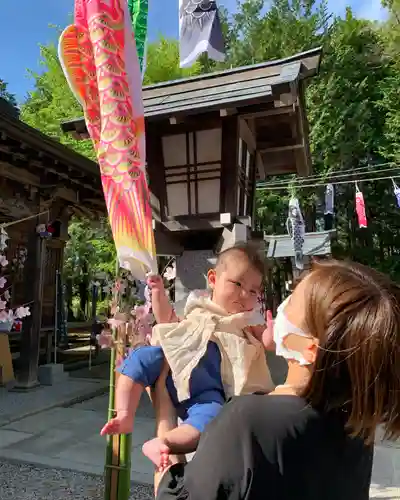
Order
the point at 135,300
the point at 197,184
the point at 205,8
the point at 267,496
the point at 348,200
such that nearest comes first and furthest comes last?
the point at 267,496 < the point at 135,300 < the point at 197,184 < the point at 205,8 < the point at 348,200

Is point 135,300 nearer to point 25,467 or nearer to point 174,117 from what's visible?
point 174,117

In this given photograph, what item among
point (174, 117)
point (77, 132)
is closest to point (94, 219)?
point (77, 132)

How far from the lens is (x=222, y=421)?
989mm

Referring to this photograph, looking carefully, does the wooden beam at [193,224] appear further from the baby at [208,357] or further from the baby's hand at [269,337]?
the baby's hand at [269,337]

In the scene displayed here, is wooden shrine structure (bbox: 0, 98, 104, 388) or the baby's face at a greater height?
wooden shrine structure (bbox: 0, 98, 104, 388)

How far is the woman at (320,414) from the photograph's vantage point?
3.10ft

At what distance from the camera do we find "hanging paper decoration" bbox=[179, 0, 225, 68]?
5.14m

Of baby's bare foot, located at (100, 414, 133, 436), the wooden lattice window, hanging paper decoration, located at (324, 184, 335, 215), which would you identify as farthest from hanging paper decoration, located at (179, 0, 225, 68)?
hanging paper decoration, located at (324, 184, 335, 215)

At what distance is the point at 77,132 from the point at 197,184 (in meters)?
1.52

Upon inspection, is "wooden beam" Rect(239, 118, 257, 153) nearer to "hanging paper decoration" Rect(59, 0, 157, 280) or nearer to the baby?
"hanging paper decoration" Rect(59, 0, 157, 280)

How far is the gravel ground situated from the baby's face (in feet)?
8.89

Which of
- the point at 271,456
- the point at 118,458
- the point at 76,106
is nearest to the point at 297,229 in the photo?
the point at 76,106

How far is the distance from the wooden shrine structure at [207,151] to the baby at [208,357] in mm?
2541

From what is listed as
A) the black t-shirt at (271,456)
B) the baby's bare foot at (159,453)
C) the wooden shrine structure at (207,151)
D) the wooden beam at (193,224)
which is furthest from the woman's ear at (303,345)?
the wooden beam at (193,224)
